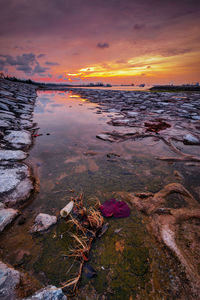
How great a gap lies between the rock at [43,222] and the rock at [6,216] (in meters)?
0.24

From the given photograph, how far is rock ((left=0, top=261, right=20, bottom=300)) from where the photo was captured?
32.3 inches

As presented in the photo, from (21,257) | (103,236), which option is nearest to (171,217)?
(103,236)

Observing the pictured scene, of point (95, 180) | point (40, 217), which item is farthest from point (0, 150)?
point (95, 180)

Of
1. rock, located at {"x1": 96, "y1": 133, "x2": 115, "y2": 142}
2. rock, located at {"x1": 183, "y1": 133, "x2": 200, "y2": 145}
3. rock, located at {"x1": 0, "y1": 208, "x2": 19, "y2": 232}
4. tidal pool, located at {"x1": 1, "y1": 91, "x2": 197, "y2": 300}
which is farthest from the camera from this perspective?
rock, located at {"x1": 96, "y1": 133, "x2": 115, "y2": 142}

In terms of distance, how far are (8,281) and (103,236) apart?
782mm

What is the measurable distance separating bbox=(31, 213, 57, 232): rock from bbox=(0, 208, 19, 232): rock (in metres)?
0.24

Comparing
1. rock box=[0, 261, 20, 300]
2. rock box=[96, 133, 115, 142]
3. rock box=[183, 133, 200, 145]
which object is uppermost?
rock box=[183, 133, 200, 145]

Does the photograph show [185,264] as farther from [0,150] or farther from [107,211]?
[0,150]

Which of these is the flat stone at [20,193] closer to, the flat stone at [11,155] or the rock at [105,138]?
the flat stone at [11,155]

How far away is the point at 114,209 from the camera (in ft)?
5.24

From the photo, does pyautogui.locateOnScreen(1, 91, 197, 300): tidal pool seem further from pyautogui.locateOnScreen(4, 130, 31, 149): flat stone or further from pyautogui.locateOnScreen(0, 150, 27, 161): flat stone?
pyautogui.locateOnScreen(4, 130, 31, 149): flat stone

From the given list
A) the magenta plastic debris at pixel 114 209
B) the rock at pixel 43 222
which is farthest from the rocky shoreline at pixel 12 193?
the magenta plastic debris at pixel 114 209

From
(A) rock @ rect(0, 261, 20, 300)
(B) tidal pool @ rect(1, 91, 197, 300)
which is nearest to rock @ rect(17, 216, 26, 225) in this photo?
(B) tidal pool @ rect(1, 91, 197, 300)

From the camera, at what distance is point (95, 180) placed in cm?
211
